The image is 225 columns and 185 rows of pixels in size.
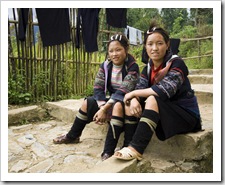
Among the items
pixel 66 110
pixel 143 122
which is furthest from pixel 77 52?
pixel 143 122

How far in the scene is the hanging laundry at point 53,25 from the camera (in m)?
3.42

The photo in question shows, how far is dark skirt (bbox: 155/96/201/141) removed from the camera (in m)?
1.90

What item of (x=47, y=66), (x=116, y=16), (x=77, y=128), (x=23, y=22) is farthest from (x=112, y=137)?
(x=116, y=16)

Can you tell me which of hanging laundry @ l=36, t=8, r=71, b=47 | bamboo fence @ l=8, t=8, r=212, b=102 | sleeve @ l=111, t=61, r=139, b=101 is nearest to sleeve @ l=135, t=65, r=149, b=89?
sleeve @ l=111, t=61, r=139, b=101

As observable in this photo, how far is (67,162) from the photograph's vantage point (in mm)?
2219

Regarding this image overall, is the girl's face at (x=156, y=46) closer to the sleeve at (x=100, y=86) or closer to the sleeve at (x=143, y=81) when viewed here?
the sleeve at (x=143, y=81)

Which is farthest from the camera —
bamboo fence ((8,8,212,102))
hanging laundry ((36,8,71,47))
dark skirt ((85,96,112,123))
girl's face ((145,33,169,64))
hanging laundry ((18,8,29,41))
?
bamboo fence ((8,8,212,102))

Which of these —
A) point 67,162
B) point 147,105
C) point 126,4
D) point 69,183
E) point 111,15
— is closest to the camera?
point 69,183

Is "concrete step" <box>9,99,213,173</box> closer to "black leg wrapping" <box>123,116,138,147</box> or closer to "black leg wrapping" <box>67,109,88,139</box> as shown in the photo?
"black leg wrapping" <box>67,109,88,139</box>

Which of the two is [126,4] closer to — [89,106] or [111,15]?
[89,106]

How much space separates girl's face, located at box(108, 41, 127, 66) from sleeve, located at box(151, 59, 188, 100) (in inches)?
22.2

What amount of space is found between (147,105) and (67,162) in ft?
3.10

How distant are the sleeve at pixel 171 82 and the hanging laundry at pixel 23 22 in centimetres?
254

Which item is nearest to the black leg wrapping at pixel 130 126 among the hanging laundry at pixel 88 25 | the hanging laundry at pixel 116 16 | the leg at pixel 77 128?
the leg at pixel 77 128
